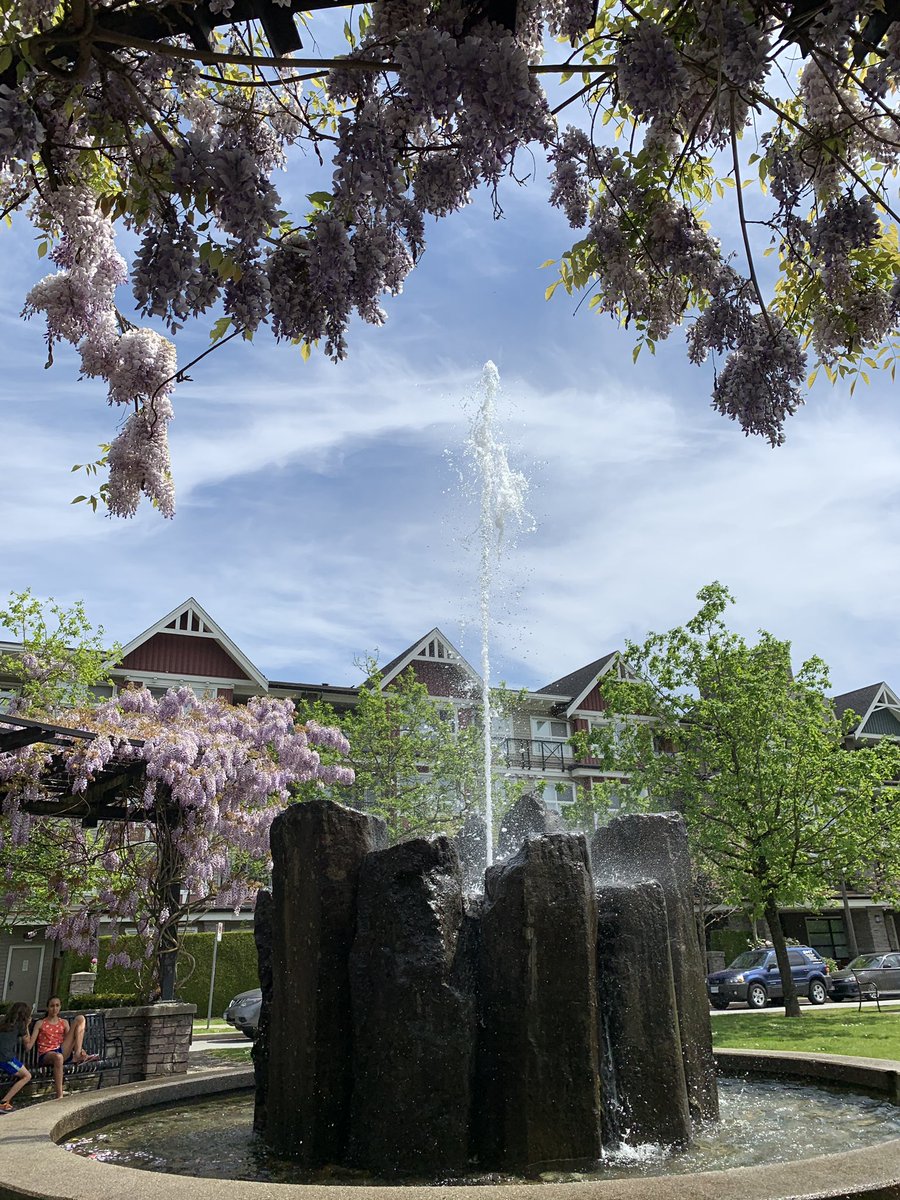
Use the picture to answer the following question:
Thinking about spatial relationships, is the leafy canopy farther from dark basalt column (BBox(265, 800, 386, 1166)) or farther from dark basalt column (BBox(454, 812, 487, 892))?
dark basalt column (BBox(265, 800, 386, 1166))

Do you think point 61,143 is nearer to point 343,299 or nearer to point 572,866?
point 343,299

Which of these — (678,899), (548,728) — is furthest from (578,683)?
(678,899)

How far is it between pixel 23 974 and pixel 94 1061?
23.6 meters

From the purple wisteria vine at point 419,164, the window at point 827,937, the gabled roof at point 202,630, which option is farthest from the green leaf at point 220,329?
the window at point 827,937

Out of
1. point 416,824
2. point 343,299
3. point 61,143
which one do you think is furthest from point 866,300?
point 416,824

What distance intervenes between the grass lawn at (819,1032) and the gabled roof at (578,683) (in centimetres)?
1987

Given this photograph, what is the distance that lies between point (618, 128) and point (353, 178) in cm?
294

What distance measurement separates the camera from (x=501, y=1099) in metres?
6.00

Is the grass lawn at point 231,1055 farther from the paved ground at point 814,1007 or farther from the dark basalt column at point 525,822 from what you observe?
the paved ground at point 814,1007

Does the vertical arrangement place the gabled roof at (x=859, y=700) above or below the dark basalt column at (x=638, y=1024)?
above

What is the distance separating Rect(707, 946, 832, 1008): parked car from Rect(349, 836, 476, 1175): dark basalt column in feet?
80.0

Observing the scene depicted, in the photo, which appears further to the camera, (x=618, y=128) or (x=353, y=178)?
(x=618, y=128)

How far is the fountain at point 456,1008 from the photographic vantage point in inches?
230

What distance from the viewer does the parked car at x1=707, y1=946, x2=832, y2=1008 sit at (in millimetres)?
28312
